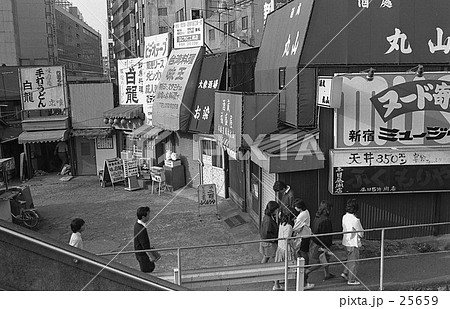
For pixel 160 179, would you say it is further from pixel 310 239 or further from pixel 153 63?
pixel 310 239

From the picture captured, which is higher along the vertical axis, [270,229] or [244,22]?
[244,22]

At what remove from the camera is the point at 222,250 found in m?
11.5

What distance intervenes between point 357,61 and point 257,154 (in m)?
3.36

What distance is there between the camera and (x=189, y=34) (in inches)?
728

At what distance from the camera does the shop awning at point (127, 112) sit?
21.3 metres

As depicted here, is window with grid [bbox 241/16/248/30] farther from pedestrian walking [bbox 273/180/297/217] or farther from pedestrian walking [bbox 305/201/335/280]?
pedestrian walking [bbox 305/201/335/280]

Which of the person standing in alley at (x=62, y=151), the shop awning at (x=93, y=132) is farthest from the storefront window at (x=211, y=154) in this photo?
the person standing in alley at (x=62, y=151)

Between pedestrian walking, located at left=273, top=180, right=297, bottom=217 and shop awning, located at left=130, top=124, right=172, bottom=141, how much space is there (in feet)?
32.9

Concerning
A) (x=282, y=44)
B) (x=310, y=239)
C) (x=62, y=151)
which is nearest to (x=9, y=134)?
(x=62, y=151)

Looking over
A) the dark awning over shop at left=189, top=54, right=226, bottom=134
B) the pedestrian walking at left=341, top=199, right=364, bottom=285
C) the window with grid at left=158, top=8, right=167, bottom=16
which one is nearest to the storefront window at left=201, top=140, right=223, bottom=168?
the dark awning over shop at left=189, top=54, right=226, bottom=134

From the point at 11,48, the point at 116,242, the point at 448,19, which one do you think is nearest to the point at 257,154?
the point at 116,242

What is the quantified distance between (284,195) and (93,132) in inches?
591

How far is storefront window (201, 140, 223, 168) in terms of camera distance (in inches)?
677

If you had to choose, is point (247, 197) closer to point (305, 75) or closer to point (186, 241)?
point (186, 241)
